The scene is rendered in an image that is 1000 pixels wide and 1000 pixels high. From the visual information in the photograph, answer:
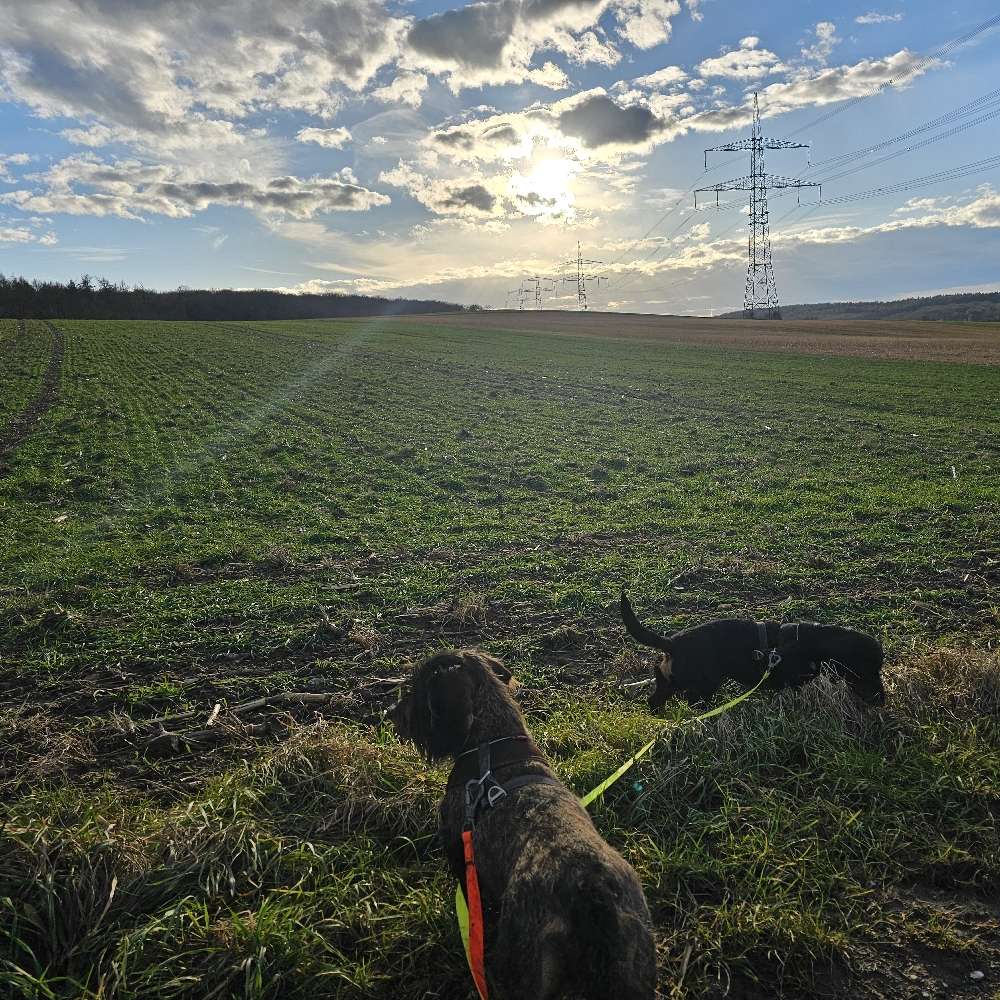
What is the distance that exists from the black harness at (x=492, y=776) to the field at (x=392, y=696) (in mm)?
595

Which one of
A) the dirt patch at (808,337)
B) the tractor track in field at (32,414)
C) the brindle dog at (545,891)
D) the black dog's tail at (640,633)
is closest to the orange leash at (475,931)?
the brindle dog at (545,891)

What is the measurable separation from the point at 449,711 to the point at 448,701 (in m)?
0.05

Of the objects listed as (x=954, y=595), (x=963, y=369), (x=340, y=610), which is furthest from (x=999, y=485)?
(x=963, y=369)

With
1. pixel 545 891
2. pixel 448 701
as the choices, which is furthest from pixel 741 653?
pixel 545 891

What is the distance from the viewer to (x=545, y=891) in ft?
7.92

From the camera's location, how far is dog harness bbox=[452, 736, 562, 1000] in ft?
7.89

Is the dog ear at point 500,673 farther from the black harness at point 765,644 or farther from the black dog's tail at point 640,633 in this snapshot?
the black harness at point 765,644

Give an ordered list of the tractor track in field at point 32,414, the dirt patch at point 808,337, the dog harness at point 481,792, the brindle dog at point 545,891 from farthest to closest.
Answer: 1. the dirt patch at point 808,337
2. the tractor track in field at point 32,414
3. the dog harness at point 481,792
4. the brindle dog at point 545,891

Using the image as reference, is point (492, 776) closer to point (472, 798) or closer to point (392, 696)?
point (472, 798)

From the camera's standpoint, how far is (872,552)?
862 centimetres

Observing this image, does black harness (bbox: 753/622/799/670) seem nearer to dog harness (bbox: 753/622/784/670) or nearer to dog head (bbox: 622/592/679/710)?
dog harness (bbox: 753/622/784/670)

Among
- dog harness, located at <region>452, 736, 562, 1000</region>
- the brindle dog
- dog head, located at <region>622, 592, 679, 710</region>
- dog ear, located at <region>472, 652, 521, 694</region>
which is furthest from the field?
dog ear, located at <region>472, 652, 521, 694</region>

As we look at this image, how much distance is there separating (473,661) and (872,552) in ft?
23.0

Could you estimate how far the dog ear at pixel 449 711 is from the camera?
3549 millimetres
